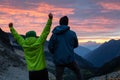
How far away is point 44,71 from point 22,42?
1199 millimetres

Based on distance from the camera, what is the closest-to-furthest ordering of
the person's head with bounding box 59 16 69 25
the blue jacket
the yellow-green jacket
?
the yellow-green jacket, the blue jacket, the person's head with bounding box 59 16 69 25

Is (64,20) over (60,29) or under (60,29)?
over

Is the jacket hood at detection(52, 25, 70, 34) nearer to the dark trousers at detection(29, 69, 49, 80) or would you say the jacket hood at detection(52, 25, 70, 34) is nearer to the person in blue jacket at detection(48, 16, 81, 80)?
the person in blue jacket at detection(48, 16, 81, 80)

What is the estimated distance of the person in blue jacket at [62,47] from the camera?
1394 cm

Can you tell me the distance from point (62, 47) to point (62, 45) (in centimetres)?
7

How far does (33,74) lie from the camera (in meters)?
13.6

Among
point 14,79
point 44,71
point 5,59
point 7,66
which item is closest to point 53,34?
point 44,71

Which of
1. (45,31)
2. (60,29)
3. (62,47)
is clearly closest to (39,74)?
(62,47)

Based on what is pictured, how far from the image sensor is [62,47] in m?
14.0

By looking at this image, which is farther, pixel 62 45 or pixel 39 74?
pixel 62 45

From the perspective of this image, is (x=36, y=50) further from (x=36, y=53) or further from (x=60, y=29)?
(x=60, y=29)

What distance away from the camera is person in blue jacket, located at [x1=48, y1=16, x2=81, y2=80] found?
13.9 metres

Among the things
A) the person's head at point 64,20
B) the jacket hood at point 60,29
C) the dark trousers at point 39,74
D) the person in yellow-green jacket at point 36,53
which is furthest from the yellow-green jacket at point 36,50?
the person's head at point 64,20

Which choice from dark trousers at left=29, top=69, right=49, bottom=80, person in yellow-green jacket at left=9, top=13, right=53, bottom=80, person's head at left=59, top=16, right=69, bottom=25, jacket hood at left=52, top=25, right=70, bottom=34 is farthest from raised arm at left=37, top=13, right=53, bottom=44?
dark trousers at left=29, top=69, right=49, bottom=80
